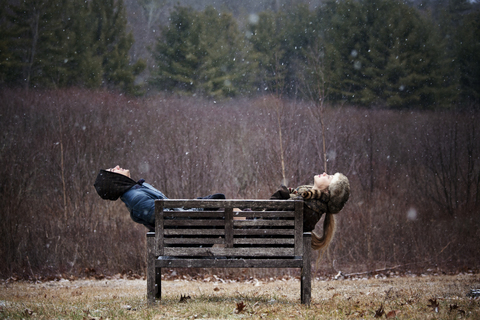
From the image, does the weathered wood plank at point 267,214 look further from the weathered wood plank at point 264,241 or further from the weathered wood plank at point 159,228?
the weathered wood plank at point 159,228

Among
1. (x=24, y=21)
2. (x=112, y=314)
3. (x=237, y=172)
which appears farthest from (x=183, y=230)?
(x=24, y=21)

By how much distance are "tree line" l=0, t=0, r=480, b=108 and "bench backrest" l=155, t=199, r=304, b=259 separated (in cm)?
1756

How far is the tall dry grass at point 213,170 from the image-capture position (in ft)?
38.8

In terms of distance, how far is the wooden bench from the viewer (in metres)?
5.04

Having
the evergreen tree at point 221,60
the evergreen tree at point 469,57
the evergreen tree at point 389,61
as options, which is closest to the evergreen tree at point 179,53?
the evergreen tree at point 221,60

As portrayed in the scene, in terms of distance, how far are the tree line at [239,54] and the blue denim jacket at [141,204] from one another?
17421 millimetres

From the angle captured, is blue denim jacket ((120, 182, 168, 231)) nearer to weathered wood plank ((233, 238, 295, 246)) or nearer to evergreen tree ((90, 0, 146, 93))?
weathered wood plank ((233, 238, 295, 246))

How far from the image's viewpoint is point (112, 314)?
4.70 metres

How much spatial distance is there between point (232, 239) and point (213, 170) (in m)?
12.6

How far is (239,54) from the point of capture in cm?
2641

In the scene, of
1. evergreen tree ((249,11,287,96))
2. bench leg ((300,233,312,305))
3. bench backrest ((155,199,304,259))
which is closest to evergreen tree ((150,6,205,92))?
evergreen tree ((249,11,287,96))

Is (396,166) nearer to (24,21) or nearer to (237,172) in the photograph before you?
(237,172)

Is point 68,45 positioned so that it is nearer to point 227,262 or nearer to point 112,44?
point 112,44

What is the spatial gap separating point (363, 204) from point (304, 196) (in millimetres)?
9601
